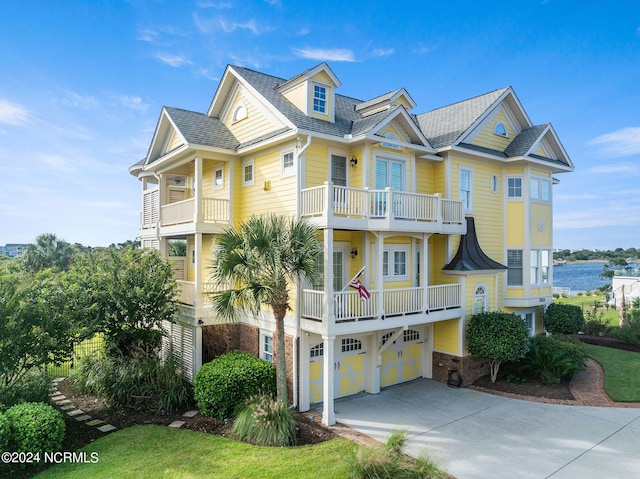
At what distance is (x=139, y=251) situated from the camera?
15070 mm

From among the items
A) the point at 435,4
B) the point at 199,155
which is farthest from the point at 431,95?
the point at 199,155

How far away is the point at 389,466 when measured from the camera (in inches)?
312

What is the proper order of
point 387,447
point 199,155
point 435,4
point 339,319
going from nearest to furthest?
1. point 387,447
2. point 339,319
3. point 199,155
4. point 435,4

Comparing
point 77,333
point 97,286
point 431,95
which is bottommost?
point 77,333

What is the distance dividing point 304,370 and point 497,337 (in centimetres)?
724

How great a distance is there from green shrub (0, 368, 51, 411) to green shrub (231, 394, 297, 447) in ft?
19.7

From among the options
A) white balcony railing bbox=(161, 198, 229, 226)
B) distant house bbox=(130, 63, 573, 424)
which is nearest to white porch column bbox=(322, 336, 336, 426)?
distant house bbox=(130, 63, 573, 424)

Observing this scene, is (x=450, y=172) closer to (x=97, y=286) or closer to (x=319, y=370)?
(x=319, y=370)

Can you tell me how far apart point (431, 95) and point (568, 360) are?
50.7ft

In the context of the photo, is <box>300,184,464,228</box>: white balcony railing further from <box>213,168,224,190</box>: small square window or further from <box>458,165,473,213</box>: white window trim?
<box>213,168,224,190</box>: small square window

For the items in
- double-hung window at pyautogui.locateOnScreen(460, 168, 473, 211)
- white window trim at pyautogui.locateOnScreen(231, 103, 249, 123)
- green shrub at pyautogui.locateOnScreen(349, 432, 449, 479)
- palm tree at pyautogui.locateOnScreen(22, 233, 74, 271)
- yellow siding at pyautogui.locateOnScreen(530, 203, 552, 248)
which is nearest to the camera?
green shrub at pyautogui.locateOnScreen(349, 432, 449, 479)

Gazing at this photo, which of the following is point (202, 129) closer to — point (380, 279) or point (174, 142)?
point (174, 142)

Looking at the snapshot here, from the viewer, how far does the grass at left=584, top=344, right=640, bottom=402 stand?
13.8 m

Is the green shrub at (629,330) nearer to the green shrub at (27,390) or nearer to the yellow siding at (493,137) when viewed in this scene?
the yellow siding at (493,137)
